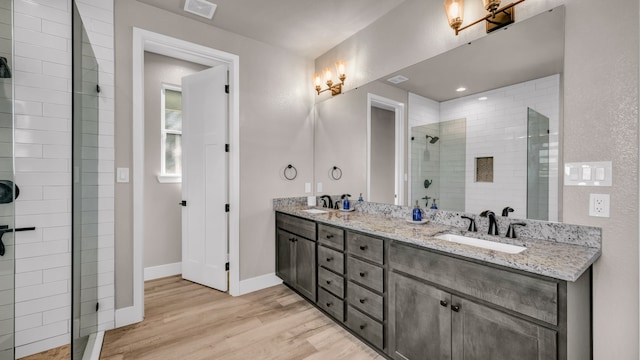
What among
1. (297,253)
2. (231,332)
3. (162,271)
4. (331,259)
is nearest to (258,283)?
(297,253)

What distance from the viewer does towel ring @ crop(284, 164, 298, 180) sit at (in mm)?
3297

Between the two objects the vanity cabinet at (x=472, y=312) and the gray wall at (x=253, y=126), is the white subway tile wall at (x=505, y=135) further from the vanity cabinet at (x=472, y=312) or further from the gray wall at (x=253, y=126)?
the gray wall at (x=253, y=126)

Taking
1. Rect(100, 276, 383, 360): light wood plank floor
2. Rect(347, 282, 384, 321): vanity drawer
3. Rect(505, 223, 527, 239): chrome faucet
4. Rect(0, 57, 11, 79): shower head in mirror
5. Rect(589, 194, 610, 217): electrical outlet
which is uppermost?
Rect(0, 57, 11, 79): shower head in mirror

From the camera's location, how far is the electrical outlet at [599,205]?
1328 millimetres

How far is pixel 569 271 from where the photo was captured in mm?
1066

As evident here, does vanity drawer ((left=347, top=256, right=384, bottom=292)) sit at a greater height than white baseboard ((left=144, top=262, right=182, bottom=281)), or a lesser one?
greater

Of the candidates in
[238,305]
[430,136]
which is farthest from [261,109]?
[238,305]

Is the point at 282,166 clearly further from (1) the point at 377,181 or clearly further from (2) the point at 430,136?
(2) the point at 430,136

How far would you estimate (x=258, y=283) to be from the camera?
305cm

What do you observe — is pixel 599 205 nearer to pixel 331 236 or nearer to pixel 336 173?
pixel 331 236

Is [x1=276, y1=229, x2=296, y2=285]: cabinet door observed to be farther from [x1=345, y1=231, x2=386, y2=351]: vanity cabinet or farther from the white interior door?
[x1=345, y1=231, x2=386, y2=351]: vanity cabinet

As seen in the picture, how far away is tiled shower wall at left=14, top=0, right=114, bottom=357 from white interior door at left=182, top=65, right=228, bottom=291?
3.61ft

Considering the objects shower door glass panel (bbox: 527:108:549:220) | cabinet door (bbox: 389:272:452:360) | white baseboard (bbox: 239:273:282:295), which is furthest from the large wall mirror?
white baseboard (bbox: 239:273:282:295)

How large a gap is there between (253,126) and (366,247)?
1.85 metres
